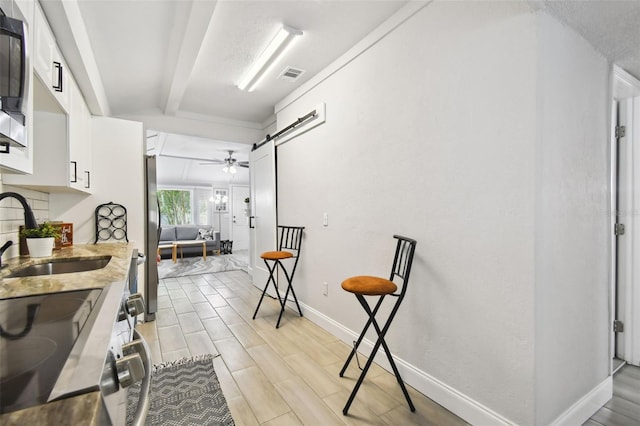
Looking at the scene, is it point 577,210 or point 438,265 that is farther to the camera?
point 438,265

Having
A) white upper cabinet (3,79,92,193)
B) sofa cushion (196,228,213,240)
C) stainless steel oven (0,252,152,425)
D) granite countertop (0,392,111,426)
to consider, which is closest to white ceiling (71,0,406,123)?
Answer: white upper cabinet (3,79,92,193)

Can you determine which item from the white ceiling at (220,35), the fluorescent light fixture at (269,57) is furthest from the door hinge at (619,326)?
the fluorescent light fixture at (269,57)

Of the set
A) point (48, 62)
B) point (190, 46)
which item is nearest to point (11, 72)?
point (48, 62)

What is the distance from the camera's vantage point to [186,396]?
73.4 inches

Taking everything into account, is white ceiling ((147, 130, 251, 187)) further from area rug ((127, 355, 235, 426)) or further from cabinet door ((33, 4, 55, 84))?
area rug ((127, 355, 235, 426))

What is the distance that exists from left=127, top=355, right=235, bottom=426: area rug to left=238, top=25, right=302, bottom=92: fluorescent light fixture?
250cm

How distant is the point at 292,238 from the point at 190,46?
2.06 metres

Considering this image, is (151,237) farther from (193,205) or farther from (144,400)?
(193,205)

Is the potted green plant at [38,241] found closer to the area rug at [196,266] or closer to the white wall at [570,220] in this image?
the white wall at [570,220]

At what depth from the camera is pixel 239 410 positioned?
1.74m

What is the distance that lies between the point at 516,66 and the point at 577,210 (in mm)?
870

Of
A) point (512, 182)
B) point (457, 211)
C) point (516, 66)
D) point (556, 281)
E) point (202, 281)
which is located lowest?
point (202, 281)

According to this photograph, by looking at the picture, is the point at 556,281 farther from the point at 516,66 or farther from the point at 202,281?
the point at 202,281

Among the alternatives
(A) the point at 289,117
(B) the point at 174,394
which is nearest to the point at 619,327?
(B) the point at 174,394
